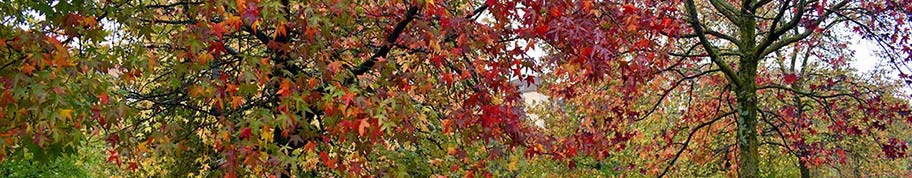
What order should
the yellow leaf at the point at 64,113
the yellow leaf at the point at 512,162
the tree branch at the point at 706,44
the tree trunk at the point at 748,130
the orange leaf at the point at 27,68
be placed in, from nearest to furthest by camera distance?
the yellow leaf at the point at 64,113 < the orange leaf at the point at 27,68 < the yellow leaf at the point at 512,162 < the tree branch at the point at 706,44 < the tree trunk at the point at 748,130

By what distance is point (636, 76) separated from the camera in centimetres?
484

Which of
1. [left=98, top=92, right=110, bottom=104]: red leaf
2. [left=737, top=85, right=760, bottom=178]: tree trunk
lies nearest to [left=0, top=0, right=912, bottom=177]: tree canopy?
[left=98, top=92, right=110, bottom=104]: red leaf

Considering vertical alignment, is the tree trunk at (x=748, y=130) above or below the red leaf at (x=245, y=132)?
above

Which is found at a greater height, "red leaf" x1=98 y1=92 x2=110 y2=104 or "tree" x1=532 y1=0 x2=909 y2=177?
"tree" x1=532 y1=0 x2=909 y2=177

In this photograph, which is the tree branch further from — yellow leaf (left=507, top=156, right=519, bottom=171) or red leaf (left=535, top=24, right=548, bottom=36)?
red leaf (left=535, top=24, right=548, bottom=36)

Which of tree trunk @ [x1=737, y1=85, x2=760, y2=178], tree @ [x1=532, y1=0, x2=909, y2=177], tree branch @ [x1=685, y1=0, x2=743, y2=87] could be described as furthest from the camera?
tree trunk @ [x1=737, y1=85, x2=760, y2=178]

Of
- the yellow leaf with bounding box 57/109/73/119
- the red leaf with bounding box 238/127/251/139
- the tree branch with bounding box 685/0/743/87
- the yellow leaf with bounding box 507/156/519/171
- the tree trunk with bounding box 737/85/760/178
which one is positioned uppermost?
the tree branch with bounding box 685/0/743/87

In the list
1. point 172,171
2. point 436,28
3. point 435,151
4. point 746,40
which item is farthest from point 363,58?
point 172,171

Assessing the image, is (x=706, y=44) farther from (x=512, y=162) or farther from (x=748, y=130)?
(x=512, y=162)

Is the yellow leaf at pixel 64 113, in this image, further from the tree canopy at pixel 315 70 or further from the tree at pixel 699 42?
the tree at pixel 699 42

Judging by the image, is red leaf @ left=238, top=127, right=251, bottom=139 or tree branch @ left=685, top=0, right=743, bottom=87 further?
tree branch @ left=685, top=0, right=743, bottom=87

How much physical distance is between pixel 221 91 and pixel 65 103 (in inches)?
36.1

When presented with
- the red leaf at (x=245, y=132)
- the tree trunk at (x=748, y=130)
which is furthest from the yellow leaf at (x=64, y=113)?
the tree trunk at (x=748, y=130)

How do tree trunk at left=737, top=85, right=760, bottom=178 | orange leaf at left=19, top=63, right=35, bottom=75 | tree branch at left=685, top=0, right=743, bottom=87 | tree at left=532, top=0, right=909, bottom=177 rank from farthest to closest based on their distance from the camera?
1. tree trunk at left=737, top=85, right=760, bottom=178
2. tree branch at left=685, top=0, right=743, bottom=87
3. tree at left=532, top=0, right=909, bottom=177
4. orange leaf at left=19, top=63, right=35, bottom=75
